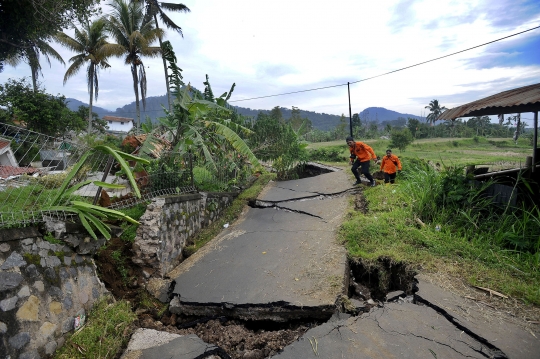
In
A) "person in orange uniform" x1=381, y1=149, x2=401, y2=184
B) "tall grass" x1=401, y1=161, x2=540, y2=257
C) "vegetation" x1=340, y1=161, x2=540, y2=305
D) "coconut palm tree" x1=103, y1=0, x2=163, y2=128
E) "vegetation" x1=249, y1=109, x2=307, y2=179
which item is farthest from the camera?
"coconut palm tree" x1=103, y1=0, x2=163, y2=128

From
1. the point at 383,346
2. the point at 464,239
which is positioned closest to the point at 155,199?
the point at 383,346

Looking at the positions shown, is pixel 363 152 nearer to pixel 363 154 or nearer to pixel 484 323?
pixel 363 154

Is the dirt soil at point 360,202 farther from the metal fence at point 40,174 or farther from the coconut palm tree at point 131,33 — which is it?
the coconut palm tree at point 131,33

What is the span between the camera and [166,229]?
507cm

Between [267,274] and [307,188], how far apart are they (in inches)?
186

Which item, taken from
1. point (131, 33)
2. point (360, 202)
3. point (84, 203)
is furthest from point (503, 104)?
point (131, 33)

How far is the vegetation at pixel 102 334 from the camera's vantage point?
3057mm

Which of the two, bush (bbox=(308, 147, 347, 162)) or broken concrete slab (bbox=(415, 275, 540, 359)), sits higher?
bush (bbox=(308, 147, 347, 162))

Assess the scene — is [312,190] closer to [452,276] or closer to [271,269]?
[271,269]

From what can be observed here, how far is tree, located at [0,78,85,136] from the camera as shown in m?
15.1

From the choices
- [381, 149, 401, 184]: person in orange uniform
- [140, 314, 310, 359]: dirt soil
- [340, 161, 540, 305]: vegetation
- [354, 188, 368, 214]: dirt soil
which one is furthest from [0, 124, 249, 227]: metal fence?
[381, 149, 401, 184]: person in orange uniform

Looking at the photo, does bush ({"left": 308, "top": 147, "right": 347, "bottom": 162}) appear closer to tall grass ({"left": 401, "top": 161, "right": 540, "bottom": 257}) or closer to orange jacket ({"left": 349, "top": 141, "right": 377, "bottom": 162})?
orange jacket ({"left": 349, "top": 141, "right": 377, "bottom": 162})

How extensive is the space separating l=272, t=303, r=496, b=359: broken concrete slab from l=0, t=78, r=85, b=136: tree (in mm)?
17712

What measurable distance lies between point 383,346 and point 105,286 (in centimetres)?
352
